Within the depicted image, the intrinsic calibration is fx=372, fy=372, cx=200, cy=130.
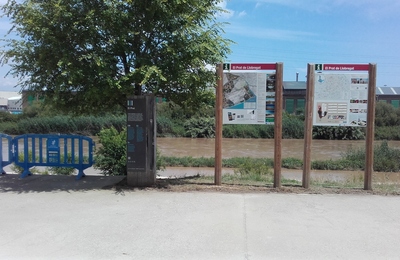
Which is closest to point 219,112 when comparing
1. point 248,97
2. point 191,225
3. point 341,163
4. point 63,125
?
point 248,97

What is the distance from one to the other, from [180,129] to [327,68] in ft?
97.5

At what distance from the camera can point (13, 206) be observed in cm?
712

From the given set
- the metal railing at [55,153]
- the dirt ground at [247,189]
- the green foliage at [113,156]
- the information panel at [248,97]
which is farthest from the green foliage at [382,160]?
the metal railing at [55,153]

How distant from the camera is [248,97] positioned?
8.91m

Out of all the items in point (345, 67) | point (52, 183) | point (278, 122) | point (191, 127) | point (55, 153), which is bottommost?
point (52, 183)

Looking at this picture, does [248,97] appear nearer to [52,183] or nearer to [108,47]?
[108,47]

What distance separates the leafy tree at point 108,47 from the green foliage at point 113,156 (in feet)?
7.47

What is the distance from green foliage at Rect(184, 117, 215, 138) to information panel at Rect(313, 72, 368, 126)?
26.4 metres

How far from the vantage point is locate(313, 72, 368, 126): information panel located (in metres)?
8.56

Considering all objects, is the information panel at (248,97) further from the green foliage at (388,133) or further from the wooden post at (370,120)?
the green foliage at (388,133)

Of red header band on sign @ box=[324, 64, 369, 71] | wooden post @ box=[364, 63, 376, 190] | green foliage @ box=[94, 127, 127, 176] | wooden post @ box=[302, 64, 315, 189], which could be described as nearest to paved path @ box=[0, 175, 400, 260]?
wooden post @ box=[364, 63, 376, 190]

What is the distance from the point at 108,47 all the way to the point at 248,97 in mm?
3417

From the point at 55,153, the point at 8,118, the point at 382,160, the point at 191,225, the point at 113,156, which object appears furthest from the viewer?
the point at 8,118

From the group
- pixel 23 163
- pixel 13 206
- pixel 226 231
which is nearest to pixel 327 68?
pixel 226 231
